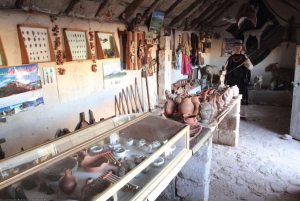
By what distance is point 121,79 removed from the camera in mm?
5273

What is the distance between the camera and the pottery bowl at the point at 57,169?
1602 millimetres

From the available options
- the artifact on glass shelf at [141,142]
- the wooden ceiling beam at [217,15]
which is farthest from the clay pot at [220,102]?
the wooden ceiling beam at [217,15]

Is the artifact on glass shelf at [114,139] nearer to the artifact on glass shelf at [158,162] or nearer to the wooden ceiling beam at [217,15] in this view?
the artifact on glass shelf at [158,162]

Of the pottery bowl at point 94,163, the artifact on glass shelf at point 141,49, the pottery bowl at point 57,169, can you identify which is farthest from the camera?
the artifact on glass shelf at point 141,49

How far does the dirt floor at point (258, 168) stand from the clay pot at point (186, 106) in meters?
1.28

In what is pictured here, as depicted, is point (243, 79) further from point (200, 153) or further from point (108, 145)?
point (108, 145)

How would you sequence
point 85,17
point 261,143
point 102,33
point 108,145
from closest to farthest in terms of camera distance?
point 108,145
point 85,17
point 102,33
point 261,143

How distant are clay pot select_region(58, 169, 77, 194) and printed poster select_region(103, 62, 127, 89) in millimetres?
3312

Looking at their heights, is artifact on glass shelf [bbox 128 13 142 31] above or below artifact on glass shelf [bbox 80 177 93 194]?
above

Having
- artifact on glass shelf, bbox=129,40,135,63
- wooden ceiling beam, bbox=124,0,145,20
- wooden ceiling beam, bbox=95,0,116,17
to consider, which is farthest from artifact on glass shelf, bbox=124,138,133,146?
wooden ceiling beam, bbox=124,0,145,20

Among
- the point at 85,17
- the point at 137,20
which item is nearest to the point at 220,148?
the point at 137,20

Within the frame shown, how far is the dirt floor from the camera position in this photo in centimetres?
333

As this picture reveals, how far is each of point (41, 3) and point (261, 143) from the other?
4912 mm

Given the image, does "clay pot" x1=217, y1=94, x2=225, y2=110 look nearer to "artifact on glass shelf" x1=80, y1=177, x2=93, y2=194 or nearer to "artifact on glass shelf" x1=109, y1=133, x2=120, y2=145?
"artifact on glass shelf" x1=109, y1=133, x2=120, y2=145
